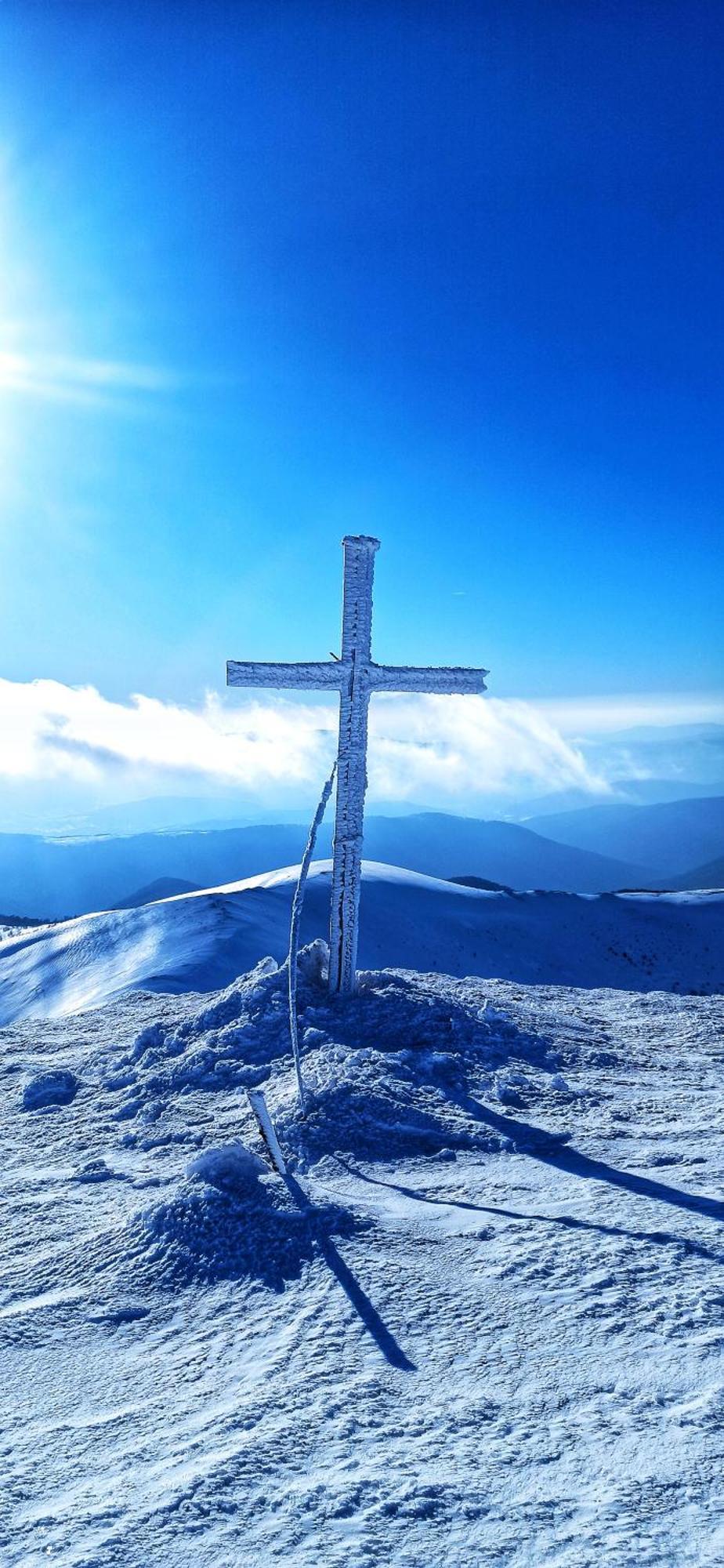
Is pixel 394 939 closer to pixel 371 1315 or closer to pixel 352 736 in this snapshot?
pixel 352 736

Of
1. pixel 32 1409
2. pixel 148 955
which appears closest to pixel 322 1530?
pixel 32 1409

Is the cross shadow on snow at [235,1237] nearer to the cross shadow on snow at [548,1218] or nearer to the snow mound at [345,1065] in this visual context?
the snow mound at [345,1065]

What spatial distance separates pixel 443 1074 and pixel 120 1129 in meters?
3.32

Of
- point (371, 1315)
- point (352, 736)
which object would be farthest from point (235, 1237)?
point (352, 736)

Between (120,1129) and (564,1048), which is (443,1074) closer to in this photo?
(564,1048)

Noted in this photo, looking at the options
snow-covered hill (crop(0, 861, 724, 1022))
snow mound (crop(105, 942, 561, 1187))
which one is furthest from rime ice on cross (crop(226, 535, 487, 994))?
snow-covered hill (crop(0, 861, 724, 1022))

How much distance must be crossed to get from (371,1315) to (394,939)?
62.6ft

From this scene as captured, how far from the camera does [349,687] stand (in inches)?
391

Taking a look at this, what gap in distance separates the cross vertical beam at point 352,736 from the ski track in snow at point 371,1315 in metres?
1.41

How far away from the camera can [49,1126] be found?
854 cm

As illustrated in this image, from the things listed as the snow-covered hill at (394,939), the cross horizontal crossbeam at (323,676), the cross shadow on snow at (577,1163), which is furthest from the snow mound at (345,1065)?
the snow-covered hill at (394,939)

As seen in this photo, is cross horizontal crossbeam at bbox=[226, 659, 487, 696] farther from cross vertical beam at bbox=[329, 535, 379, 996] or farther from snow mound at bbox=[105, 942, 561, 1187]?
snow mound at bbox=[105, 942, 561, 1187]

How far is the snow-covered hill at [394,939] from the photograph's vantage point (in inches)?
743

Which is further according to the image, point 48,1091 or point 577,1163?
point 48,1091
